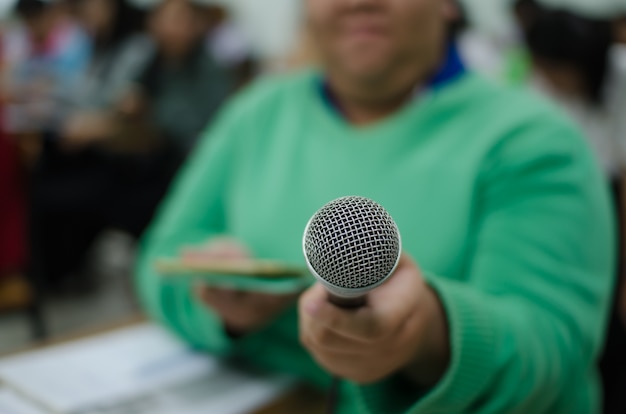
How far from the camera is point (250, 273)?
0.49 meters

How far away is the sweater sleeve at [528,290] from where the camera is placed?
1.59 feet

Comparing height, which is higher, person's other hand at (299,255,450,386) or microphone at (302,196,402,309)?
microphone at (302,196,402,309)

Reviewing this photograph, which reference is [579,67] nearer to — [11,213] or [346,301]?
[11,213]

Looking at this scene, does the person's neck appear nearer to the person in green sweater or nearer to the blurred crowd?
the person in green sweater

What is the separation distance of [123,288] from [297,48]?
1.26 meters

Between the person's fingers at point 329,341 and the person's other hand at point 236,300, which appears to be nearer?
the person's fingers at point 329,341

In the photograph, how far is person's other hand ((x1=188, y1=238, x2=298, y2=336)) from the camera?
67cm

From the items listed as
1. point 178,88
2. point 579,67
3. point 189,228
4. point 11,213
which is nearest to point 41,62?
point 178,88

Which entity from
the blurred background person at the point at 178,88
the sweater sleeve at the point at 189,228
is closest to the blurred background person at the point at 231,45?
the blurred background person at the point at 178,88

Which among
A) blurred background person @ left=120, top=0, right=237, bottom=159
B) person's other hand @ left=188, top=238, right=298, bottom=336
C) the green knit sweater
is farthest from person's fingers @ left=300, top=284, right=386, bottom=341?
blurred background person @ left=120, top=0, right=237, bottom=159

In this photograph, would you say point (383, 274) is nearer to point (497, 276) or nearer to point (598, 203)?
point (497, 276)

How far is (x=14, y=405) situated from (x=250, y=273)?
0.33 metres

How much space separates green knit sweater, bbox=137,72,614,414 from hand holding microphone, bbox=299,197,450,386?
24mm

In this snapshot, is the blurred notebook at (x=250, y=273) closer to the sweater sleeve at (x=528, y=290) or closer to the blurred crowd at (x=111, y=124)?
the sweater sleeve at (x=528, y=290)
